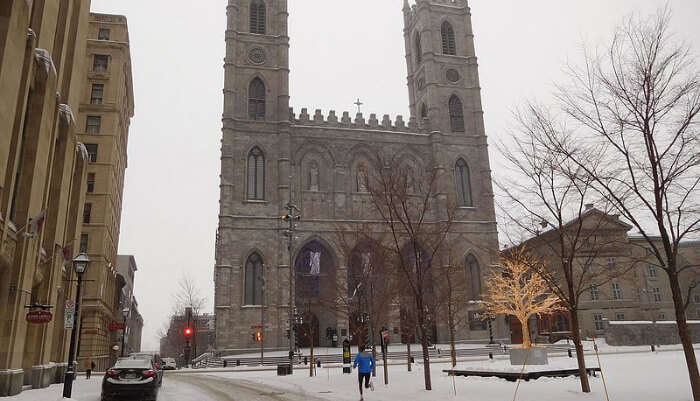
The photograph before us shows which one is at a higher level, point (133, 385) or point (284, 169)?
point (284, 169)

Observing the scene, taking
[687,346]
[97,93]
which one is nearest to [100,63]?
[97,93]

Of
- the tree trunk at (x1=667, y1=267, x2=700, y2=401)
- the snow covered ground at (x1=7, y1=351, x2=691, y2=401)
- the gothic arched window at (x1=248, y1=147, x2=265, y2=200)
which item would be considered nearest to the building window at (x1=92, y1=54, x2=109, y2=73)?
the gothic arched window at (x1=248, y1=147, x2=265, y2=200)

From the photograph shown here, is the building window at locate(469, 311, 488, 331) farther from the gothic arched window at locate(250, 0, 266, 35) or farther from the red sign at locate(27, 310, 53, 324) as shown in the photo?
the red sign at locate(27, 310, 53, 324)

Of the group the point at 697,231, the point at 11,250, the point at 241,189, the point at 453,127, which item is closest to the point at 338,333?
the point at 241,189

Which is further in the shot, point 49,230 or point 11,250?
point 49,230

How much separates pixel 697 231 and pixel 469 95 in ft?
158

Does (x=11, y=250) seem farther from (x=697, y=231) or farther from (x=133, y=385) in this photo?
(x=697, y=231)

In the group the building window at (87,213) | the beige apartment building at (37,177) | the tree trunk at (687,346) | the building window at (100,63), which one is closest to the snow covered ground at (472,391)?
the tree trunk at (687,346)

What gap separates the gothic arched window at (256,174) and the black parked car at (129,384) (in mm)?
35118

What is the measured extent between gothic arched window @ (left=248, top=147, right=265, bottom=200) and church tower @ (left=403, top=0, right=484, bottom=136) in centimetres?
1828

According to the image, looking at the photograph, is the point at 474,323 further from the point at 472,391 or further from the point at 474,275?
the point at 472,391

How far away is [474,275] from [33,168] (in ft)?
138

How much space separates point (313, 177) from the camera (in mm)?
50312

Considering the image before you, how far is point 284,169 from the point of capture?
48.0 metres
